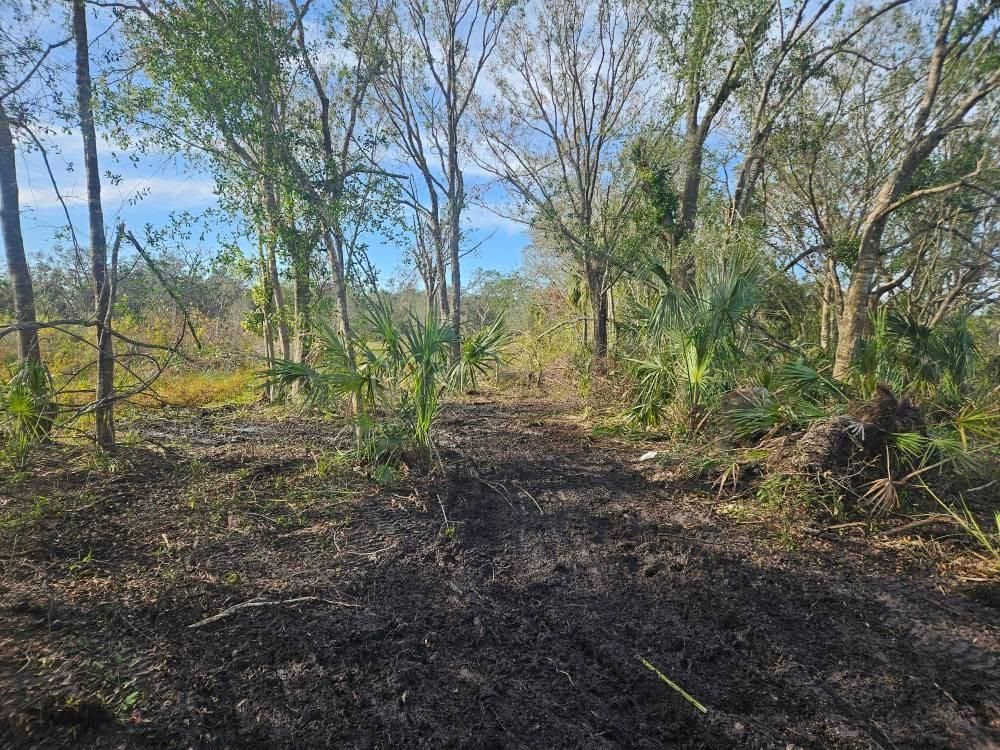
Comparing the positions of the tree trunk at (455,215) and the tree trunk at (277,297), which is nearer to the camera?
the tree trunk at (277,297)

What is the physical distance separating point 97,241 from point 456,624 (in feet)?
17.2

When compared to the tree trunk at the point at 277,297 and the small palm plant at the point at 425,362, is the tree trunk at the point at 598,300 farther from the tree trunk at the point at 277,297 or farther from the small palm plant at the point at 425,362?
the small palm plant at the point at 425,362

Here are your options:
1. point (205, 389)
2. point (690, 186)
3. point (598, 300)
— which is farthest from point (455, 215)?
point (205, 389)

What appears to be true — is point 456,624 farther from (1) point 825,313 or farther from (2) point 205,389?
(2) point 205,389

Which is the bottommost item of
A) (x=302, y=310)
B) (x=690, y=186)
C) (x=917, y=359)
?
(x=917, y=359)

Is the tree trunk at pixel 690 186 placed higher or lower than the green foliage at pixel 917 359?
higher

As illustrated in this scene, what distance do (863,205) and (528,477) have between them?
1021 centimetres

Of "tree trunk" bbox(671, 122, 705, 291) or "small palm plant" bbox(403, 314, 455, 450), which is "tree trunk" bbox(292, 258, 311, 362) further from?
"tree trunk" bbox(671, 122, 705, 291)

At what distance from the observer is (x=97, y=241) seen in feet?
16.0

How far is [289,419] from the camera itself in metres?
8.26

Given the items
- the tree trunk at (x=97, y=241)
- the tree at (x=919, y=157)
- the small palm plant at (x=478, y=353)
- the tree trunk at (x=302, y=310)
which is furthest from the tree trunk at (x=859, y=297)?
the tree trunk at (x=302, y=310)

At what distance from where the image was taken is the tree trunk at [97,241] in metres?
4.80

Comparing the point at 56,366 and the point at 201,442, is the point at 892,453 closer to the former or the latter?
the point at 201,442

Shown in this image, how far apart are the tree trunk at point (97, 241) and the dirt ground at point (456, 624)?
56 centimetres
